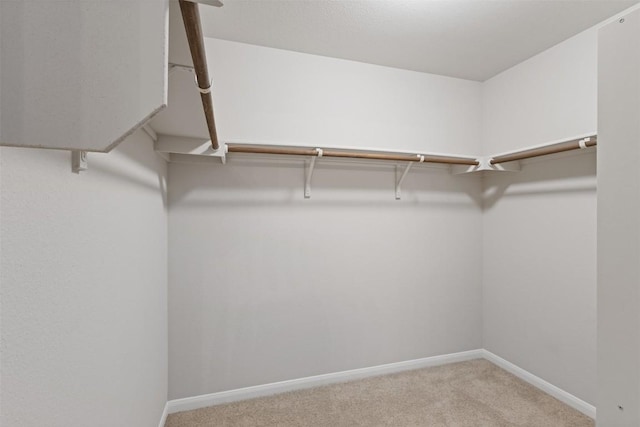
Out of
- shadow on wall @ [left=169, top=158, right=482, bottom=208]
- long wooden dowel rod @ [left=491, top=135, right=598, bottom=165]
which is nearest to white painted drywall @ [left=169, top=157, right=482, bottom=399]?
shadow on wall @ [left=169, top=158, right=482, bottom=208]

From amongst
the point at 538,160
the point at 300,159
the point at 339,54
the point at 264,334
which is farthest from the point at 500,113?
the point at 264,334

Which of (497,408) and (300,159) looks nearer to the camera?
(497,408)

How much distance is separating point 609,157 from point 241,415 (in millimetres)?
2172

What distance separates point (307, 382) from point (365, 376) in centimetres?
46

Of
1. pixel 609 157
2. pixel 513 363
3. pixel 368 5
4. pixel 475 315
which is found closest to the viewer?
pixel 609 157

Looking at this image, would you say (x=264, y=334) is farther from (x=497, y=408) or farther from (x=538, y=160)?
(x=538, y=160)

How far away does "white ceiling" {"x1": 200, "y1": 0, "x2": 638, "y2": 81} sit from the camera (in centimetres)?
162

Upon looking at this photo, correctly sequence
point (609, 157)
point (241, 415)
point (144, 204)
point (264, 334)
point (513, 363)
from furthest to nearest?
point (513, 363) < point (264, 334) < point (241, 415) < point (144, 204) < point (609, 157)

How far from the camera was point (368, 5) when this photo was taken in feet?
5.25

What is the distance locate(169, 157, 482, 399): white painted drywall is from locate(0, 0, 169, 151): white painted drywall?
1.64 meters

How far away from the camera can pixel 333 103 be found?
7.18 feet

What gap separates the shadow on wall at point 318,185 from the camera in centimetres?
196

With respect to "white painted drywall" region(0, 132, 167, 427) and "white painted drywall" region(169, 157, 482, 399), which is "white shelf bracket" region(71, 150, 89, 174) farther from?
"white painted drywall" region(169, 157, 482, 399)

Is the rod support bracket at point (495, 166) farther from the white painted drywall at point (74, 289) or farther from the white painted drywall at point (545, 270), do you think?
the white painted drywall at point (74, 289)
